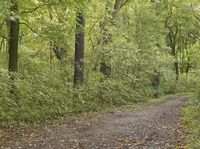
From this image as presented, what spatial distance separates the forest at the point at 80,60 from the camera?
1270 cm

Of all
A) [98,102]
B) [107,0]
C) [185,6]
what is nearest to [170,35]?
[185,6]

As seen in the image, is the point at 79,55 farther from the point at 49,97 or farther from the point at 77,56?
the point at 49,97

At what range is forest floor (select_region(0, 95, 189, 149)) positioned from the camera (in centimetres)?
893

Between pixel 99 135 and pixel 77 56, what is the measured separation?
8.39 m

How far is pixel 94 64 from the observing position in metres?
20.6

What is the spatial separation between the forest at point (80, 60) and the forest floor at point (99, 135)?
0.66 meters

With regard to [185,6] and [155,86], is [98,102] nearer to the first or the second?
[155,86]

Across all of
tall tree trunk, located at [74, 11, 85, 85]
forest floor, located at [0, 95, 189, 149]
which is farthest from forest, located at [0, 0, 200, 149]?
forest floor, located at [0, 95, 189, 149]

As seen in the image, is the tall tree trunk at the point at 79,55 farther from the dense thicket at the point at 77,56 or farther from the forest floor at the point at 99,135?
the forest floor at the point at 99,135

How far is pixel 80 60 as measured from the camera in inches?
711

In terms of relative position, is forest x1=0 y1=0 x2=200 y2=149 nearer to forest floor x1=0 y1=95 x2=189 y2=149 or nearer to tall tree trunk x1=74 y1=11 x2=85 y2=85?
tall tree trunk x1=74 y1=11 x2=85 y2=85

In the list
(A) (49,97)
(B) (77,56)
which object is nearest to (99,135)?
(A) (49,97)

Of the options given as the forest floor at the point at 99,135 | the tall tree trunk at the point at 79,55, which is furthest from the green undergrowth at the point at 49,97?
the forest floor at the point at 99,135

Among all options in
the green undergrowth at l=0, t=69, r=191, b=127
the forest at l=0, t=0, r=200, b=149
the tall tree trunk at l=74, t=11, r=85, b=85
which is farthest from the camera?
the tall tree trunk at l=74, t=11, r=85, b=85
